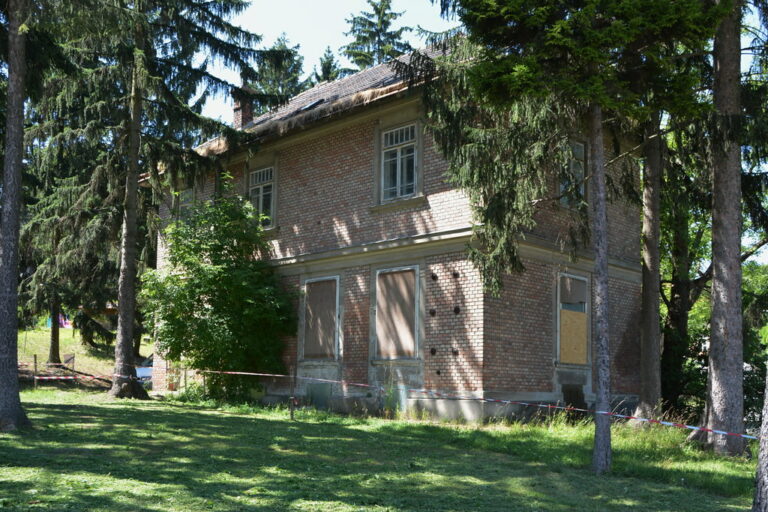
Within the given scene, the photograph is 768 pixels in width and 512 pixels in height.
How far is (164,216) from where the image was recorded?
81.4ft

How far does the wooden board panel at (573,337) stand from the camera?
53.5 feet

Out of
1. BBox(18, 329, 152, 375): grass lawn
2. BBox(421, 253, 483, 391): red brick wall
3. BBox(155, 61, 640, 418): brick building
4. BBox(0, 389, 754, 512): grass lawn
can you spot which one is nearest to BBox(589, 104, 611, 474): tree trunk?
BBox(0, 389, 754, 512): grass lawn

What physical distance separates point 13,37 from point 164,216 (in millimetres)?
13231

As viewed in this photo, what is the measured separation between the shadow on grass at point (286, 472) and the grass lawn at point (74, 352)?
23.6m

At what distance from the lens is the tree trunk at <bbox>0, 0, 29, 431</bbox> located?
36.4 feet

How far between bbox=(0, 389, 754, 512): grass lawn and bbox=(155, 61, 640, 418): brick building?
6.07 feet

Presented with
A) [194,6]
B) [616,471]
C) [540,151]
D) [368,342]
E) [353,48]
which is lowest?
[616,471]

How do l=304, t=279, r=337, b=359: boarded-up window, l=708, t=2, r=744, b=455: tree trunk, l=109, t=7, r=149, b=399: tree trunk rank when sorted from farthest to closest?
l=109, t=7, r=149, b=399: tree trunk → l=304, t=279, r=337, b=359: boarded-up window → l=708, t=2, r=744, b=455: tree trunk

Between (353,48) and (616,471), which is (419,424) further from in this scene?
(353,48)

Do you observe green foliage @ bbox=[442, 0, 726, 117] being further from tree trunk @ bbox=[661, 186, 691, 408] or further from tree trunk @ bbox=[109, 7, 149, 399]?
tree trunk @ bbox=[109, 7, 149, 399]

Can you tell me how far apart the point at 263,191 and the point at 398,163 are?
5.16 meters

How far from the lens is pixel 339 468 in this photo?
923 cm

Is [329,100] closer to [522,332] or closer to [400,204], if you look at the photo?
[400,204]

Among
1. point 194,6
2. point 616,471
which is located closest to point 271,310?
point 194,6
